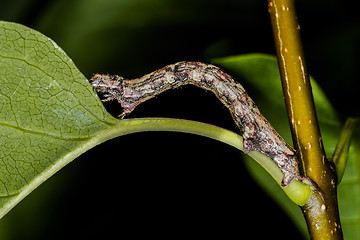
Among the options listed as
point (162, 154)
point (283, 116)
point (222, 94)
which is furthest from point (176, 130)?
point (162, 154)

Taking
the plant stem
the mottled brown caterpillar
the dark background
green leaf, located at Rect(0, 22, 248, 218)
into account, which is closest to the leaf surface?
green leaf, located at Rect(0, 22, 248, 218)

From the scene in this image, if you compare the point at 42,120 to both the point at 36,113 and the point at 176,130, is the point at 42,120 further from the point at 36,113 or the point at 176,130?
the point at 176,130

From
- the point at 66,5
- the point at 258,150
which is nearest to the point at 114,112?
the point at 66,5

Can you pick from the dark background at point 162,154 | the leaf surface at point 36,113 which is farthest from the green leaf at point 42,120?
the dark background at point 162,154

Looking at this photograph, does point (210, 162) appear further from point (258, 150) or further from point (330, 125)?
point (258, 150)

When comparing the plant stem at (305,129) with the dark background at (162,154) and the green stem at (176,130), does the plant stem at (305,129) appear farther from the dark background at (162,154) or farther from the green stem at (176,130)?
the dark background at (162,154)
